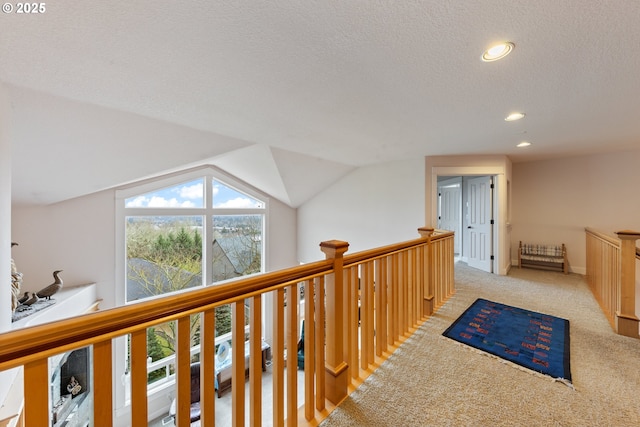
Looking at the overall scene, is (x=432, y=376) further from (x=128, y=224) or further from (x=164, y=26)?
(x=128, y=224)

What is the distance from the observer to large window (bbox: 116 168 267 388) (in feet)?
15.0

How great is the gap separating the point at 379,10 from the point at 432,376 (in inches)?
86.4

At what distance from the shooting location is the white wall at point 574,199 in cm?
417

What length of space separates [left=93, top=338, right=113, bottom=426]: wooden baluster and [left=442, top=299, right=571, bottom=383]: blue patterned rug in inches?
92.4

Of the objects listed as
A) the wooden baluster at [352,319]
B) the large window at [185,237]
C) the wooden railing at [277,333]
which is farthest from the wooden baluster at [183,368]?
the large window at [185,237]

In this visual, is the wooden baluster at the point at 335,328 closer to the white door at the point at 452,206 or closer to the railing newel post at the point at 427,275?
the railing newel post at the point at 427,275

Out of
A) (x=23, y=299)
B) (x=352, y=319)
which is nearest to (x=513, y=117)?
(x=352, y=319)

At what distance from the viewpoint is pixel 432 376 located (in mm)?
1719

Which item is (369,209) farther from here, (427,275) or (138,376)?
(138,376)

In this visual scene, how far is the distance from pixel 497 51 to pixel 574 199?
4.71m

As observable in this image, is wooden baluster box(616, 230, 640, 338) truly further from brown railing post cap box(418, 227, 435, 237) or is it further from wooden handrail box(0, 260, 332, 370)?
wooden handrail box(0, 260, 332, 370)

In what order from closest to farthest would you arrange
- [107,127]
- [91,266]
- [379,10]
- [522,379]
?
[379,10], [522,379], [107,127], [91,266]

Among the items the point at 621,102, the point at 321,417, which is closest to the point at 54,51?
the point at 321,417

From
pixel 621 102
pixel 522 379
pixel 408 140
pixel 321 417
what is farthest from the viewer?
pixel 408 140
